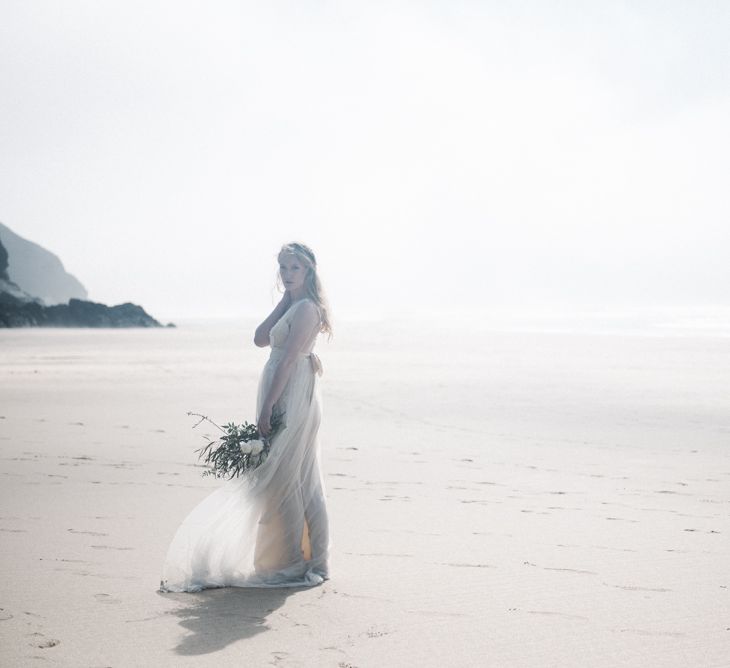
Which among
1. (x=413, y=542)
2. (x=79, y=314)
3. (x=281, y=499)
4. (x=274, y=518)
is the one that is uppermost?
(x=79, y=314)

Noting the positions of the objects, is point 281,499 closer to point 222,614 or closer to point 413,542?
point 222,614

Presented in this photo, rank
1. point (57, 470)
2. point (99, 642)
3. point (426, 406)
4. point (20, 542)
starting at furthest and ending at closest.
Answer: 1. point (426, 406)
2. point (57, 470)
3. point (20, 542)
4. point (99, 642)

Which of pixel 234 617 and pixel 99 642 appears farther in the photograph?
pixel 234 617

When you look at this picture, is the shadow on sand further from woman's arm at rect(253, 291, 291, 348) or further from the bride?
woman's arm at rect(253, 291, 291, 348)

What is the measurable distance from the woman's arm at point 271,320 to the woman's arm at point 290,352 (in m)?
0.27

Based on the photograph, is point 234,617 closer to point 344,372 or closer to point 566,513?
point 566,513

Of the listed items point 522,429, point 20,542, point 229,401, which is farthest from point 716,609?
point 229,401

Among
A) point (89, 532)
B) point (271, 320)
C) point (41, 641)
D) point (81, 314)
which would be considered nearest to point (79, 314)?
point (81, 314)

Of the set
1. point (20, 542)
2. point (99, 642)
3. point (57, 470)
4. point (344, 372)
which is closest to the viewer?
point (99, 642)

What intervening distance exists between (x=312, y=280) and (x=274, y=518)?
5.41 feet

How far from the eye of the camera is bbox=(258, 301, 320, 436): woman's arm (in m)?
5.34

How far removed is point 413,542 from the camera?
641 centimetres

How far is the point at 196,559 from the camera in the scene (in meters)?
5.26

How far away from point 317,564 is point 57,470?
16.5 ft
